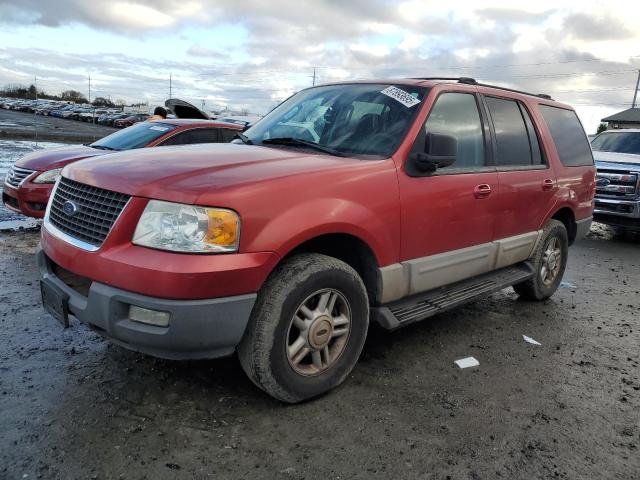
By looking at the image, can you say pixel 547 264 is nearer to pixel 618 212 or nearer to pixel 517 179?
pixel 517 179

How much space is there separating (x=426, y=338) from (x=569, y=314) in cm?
181

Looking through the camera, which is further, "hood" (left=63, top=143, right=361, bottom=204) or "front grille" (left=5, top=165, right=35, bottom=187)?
"front grille" (left=5, top=165, right=35, bottom=187)

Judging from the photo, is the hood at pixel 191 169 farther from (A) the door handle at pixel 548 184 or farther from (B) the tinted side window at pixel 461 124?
(A) the door handle at pixel 548 184

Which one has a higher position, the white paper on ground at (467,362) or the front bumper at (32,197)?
the front bumper at (32,197)

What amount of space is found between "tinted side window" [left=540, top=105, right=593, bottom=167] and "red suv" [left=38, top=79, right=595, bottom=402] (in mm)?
761

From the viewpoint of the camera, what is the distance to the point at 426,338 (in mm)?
4301

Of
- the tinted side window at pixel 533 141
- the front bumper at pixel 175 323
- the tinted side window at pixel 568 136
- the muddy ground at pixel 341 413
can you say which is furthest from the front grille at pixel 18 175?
the tinted side window at pixel 568 136

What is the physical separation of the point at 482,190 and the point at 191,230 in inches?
92.4

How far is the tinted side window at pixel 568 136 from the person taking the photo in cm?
528

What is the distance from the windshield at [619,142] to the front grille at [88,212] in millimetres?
10927

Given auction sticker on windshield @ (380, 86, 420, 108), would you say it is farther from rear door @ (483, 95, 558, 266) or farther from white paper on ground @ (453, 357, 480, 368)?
white paper on ground @ (453, 357, 480, 368)

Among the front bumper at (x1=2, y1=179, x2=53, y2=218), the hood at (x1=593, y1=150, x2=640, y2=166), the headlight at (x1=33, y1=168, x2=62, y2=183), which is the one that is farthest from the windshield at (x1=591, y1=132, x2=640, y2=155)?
the front bumper at (x1=2, y1=179, x2=53, y2=218)

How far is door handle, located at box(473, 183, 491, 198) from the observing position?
13.1 feet

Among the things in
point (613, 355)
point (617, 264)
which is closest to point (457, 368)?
point (613, 355)
